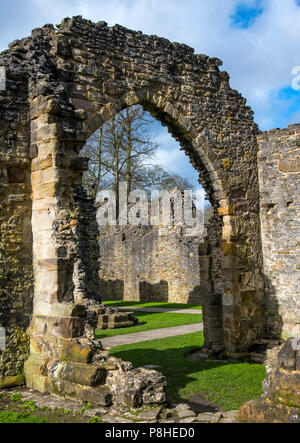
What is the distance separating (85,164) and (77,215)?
2.73 m

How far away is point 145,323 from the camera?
48.8ft

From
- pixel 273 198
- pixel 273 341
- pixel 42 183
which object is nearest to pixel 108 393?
pixel 42 183

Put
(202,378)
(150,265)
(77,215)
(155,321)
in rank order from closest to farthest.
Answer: (202,378), (77,215), (155,321), (150,265)

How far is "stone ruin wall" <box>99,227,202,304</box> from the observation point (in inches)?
854

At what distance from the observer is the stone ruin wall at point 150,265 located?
21688mm

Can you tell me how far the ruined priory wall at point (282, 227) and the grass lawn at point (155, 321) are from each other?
15.7ft

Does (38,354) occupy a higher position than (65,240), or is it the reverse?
(65,240)

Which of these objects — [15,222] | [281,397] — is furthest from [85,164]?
[281,397]

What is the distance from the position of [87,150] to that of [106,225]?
5.16 metres

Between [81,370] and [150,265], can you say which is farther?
[150,265]

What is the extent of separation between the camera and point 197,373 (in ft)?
26.4

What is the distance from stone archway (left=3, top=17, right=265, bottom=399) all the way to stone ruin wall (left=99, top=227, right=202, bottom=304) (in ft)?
37.6

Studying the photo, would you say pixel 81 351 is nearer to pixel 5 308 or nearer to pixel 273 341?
pixel 5 308

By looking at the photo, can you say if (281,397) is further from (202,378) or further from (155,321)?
(155,321)
